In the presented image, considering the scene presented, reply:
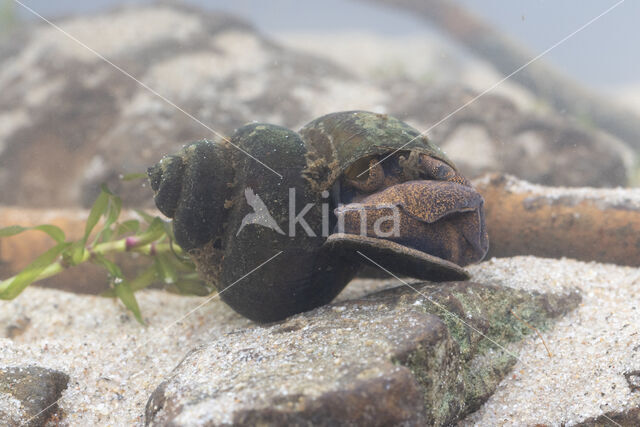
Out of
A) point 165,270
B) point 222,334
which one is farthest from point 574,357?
point 165,270

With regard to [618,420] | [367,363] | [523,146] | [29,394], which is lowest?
[29,394]

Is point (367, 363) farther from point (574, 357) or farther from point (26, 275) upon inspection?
point (26, 275)

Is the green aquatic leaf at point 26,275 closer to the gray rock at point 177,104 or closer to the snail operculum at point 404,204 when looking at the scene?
the gray rock at point 177,104

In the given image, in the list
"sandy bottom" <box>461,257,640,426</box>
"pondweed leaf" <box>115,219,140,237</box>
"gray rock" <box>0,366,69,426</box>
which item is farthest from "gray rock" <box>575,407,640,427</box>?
"pondweed leaf" <box>115,219,140,237</box>

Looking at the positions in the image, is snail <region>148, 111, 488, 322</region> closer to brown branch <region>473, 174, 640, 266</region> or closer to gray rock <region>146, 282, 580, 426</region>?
gray rock <region>146, 282, 580, 426</region>

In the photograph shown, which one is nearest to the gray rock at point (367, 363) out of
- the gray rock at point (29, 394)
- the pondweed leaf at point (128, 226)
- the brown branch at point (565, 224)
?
the gray rock at point (29, 394)

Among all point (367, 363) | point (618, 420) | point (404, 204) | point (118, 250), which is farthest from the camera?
point (118, 250)

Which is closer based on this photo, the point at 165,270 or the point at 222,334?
the point at 222,334

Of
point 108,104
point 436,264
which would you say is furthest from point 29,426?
point 108,104
